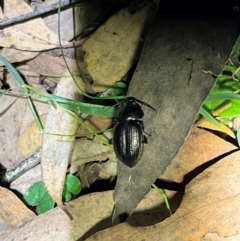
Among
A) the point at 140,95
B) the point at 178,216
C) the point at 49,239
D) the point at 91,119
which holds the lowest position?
the point at 49,239

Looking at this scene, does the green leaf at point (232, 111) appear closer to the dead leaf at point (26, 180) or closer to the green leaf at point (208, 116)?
the green leaf at point (208, 116)

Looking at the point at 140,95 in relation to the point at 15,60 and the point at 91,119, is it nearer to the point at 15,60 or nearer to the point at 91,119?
the point at 91,119

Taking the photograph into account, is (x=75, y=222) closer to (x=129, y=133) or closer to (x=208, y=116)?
(x=129, y=133)

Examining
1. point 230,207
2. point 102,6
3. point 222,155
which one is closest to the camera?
point 230,207

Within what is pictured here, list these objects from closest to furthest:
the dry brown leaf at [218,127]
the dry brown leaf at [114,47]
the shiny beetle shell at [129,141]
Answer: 1. the shiny beetle shell at [129,141]
2. the dry brown leaf at [218,127]
3. the dry brown leaf at [114,47]

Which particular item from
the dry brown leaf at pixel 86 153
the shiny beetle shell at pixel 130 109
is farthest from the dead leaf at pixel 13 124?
the shiny beetle shell at pixel 130 109

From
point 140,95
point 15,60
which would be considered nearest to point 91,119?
point 140,95

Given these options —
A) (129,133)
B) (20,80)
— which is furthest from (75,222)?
(20,80)
